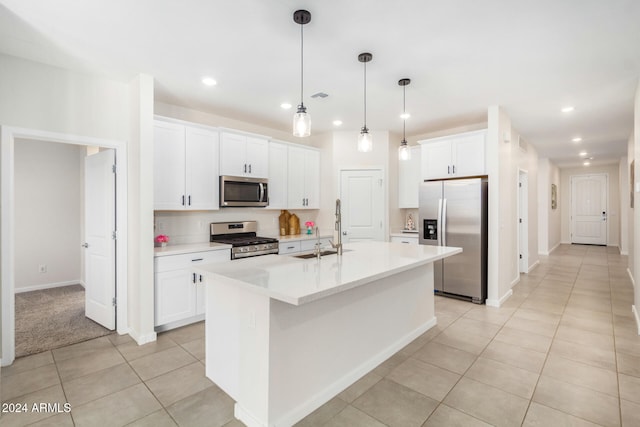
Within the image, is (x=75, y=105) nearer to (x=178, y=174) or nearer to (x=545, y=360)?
(x=178, y=174)

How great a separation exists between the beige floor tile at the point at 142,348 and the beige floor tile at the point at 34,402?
556mm

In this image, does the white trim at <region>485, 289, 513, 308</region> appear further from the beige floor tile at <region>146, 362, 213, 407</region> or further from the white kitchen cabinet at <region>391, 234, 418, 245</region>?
the beige floor tile at <region>146, 362, 213, 407</region>

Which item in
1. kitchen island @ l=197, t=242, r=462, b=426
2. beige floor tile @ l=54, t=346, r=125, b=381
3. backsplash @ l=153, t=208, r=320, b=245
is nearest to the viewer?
kitchen island @ l=197, t=242, r=462, b=426

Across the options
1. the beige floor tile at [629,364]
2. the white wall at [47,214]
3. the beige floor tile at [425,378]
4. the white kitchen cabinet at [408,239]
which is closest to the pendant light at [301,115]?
the beige floor tile at [425,378]

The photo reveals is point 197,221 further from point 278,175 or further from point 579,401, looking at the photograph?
point 579,401

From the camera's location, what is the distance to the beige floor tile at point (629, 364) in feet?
8.45

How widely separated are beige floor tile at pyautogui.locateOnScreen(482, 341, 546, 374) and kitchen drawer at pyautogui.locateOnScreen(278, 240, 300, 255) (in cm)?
269

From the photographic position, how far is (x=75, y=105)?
3.05 m

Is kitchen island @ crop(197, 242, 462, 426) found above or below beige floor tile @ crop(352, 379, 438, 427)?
above

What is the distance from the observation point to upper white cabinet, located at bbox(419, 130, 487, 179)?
445 centimetres

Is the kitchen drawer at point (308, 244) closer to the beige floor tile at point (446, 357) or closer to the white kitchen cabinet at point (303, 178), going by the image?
the white kitchen cabinet at point (303, 178)

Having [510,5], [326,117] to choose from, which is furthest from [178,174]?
[510,5]

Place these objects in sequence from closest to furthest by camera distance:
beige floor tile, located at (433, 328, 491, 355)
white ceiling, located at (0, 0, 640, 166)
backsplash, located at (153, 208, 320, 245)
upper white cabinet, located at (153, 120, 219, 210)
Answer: white ceiling, located at (0, 0, 640, 166), beige floor tile, located at (433, 328, 491, 355), upper white cabinet, located at (153, 120, 219, 210), backsplash, located at (153, 208, 320, 245)

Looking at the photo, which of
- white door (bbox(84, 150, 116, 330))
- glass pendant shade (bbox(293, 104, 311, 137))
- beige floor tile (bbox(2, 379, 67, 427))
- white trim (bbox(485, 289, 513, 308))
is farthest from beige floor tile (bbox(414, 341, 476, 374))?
white door (bbox(84, 150, 116, 330))
